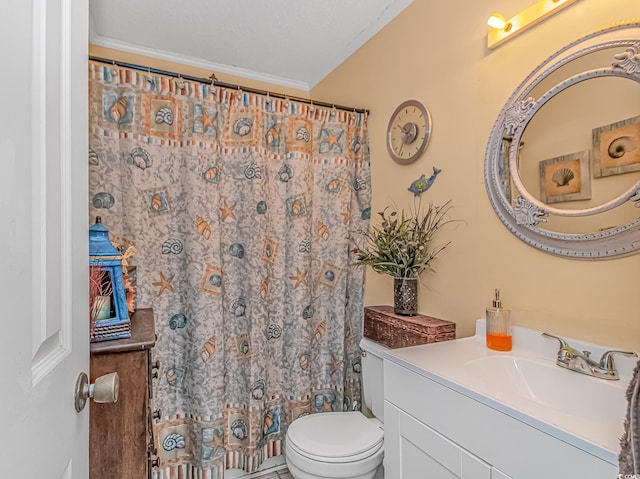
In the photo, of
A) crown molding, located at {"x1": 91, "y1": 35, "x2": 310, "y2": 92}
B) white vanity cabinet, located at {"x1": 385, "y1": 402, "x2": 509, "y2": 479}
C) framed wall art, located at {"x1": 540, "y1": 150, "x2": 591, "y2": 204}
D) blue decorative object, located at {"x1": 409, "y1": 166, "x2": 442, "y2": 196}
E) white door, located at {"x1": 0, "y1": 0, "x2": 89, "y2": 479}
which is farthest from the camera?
crown molding, located at {"x1": 91, "y1": 35, "x2": 310, "y2": 92}

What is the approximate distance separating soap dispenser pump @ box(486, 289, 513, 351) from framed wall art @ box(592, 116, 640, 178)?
1.73 feet

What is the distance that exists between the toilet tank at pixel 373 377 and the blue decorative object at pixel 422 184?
800 millimetres

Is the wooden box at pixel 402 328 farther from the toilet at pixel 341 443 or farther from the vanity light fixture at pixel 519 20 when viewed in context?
the vanity light fixture at pixel 519 20

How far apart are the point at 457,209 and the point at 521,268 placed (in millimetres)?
379

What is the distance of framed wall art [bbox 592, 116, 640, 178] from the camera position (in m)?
0.96

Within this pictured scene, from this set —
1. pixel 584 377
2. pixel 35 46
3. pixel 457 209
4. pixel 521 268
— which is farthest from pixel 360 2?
pixel 584 377

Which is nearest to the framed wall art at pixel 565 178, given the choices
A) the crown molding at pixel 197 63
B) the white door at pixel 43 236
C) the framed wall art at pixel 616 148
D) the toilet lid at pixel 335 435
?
the framed wall art at pixel 616 148

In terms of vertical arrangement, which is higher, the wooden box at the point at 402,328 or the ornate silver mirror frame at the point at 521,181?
the ornate silver mirror frame at the point at 521,181

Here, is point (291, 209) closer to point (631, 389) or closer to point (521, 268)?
point (521, 268)

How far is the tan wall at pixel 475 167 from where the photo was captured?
3.40ft

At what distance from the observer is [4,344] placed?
0.37m

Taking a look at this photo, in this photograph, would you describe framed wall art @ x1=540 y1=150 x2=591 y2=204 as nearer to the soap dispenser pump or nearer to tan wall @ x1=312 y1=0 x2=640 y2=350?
tan wall @ x1=312 y1=0 x2=640 y2=350

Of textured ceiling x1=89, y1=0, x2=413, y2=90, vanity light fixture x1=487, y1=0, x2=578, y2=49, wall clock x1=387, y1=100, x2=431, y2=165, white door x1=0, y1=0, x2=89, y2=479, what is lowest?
white door x1=0, y1=0, x2=89, y2=479

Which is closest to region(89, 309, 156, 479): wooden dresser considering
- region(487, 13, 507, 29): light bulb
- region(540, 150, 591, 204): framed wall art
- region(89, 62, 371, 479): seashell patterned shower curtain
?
region(89, 62, 371, 479): seashell patterned shower curtain
